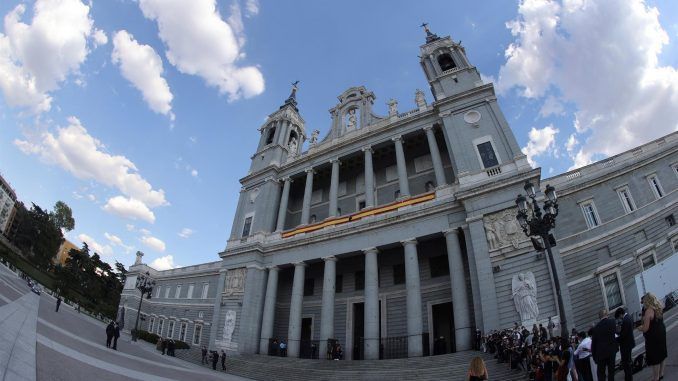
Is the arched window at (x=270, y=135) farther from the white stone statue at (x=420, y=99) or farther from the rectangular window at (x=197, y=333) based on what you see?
the rectangular window at (x=197, y=333)

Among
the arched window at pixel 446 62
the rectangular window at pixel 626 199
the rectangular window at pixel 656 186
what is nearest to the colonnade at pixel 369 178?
the arched window at pixel 446 62

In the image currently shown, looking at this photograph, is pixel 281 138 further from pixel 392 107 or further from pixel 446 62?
pixel 446 62

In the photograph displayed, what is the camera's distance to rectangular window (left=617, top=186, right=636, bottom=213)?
65.2 ft

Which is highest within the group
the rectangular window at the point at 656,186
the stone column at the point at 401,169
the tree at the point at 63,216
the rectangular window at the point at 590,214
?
the tree at the point at 63,216

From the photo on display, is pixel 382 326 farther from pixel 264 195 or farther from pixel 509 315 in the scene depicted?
pixel 264 195

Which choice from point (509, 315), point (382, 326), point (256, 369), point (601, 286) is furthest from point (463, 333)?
point (256, 369)

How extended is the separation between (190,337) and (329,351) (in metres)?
22.6

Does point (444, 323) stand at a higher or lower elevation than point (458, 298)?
lower

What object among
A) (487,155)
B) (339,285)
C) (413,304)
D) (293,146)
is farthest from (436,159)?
(293,146)

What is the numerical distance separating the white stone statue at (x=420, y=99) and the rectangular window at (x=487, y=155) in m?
7.00

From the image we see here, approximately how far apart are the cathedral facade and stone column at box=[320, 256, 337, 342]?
0.09 metres

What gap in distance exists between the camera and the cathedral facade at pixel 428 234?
58.8ft

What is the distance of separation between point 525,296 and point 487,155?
916 centimetres

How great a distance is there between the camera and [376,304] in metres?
20.7
